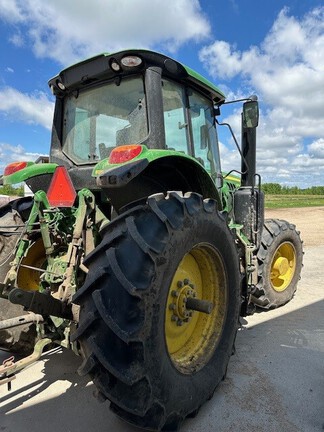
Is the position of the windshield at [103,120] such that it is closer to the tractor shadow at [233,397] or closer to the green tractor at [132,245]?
the green tractor at [132,245]

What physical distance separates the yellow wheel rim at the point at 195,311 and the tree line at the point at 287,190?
63.1 m

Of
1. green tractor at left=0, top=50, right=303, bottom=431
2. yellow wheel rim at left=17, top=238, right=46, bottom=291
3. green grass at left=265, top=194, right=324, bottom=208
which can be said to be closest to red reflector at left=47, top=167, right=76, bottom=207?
green tractor at left=0, top=50, right=303, bottom=431

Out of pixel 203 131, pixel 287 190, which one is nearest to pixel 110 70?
pixel 203 131

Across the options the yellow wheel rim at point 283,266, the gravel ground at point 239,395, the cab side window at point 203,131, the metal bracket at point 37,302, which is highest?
the cab side window at point 203,131

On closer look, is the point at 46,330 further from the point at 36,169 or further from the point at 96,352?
the point at 36,169

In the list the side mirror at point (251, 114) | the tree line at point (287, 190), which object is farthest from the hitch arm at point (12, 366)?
the tree line at point (287, 190)

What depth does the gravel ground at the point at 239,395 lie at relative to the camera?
7.13 ft

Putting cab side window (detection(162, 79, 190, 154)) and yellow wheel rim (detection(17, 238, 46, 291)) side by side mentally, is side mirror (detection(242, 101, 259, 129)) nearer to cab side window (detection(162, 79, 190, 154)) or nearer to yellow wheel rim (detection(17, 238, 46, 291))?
cab side window (detection(162, 79, 190, 154))

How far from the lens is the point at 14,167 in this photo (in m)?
2.91

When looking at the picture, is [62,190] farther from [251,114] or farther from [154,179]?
[251,114]

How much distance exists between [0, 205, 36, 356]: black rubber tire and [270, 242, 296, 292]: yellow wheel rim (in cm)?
301

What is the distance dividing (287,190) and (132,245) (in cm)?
6917

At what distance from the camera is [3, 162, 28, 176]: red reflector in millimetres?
2881

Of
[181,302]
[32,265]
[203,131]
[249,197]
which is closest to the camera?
[181,302]
